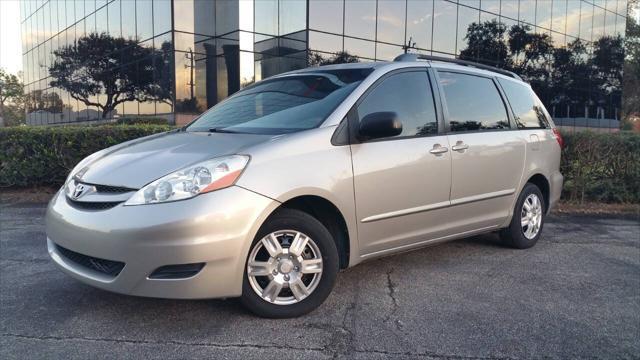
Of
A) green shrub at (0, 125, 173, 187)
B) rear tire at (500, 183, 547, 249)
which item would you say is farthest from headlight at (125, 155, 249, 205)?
green shrub at (0, 125, 173, 187)

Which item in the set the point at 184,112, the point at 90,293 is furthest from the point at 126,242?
the point at 184,112

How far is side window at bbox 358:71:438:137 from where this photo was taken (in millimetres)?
3865

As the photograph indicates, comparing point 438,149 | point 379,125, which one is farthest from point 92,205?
point 438,149

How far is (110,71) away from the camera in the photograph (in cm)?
2353

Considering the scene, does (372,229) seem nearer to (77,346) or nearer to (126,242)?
(126,242)

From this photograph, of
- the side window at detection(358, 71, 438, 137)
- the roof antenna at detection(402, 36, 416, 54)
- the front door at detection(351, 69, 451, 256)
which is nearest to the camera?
the front door at detection(351, 69, 451, 256)

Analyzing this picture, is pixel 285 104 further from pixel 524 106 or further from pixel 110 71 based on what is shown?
pixel 110 71

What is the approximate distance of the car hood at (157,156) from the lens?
305 centimetres

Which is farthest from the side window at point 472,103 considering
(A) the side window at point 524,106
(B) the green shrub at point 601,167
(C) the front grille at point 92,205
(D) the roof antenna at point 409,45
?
(D) the roof antenna at point 409,45

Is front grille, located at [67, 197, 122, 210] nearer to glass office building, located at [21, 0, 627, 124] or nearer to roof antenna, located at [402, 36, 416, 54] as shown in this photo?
glass office building, located at [21, 0, 627, 124]

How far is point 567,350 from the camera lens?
9.56 feet

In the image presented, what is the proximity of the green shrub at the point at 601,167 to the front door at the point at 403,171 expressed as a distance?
15.9ft

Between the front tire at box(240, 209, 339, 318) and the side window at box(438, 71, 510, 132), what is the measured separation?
1.79 metres

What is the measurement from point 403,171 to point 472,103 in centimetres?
133
